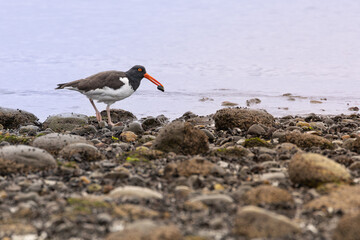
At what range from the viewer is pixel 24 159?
6883 millimetres

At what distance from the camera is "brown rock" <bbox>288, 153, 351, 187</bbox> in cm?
590

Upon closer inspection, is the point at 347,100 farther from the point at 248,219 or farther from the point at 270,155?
the point at 248,219

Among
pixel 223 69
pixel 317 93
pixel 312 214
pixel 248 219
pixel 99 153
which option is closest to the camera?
pixel 248 219

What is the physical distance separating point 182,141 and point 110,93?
4.97 m

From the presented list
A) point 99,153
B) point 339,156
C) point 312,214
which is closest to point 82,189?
point 99,153

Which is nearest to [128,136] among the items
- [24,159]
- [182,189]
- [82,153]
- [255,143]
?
[82,153]

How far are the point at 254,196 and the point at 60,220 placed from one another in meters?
1.98

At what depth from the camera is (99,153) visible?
7.79 m

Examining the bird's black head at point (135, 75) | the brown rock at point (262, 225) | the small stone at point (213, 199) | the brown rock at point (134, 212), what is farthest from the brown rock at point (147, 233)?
the bird's black head at point (135, 75)

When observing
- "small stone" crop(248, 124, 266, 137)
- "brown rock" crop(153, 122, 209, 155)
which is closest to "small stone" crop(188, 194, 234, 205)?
"brown rock" crop(153, 122, 209, 155)

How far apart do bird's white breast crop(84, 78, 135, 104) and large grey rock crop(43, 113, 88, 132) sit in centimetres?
66

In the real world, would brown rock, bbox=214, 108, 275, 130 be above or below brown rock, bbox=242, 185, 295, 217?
above

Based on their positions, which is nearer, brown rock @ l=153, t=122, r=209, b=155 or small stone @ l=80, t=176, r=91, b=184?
small stone @ l=80, t=176, r=91, b=184

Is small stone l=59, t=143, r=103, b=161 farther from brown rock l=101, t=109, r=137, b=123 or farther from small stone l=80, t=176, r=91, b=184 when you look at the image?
brown rock l=101, t=109, r=137, b=123
